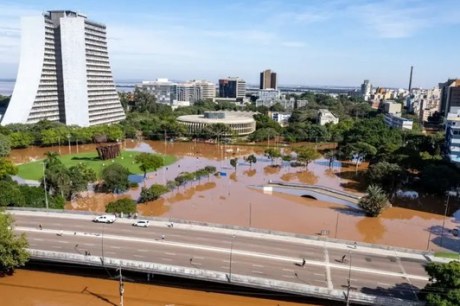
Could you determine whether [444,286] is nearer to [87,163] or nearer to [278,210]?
[278,210]

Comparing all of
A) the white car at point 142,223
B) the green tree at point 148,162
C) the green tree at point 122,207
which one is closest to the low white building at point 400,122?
the green tree at point 148,162

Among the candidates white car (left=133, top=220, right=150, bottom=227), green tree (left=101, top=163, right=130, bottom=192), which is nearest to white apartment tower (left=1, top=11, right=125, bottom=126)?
green tree (left=101, top=163, right=130, bottom=192)

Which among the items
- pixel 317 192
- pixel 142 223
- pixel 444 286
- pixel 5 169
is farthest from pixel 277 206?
pixel 5 169

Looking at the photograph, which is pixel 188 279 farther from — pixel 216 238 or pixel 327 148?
pixel 327 148

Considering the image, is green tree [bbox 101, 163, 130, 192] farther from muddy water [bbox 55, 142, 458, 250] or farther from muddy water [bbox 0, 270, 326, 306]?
muddy water [bbox 0, 270, 326, 306]

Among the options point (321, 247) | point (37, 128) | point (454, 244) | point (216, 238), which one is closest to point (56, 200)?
point (216, 238)

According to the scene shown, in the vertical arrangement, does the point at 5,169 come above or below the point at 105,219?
above
